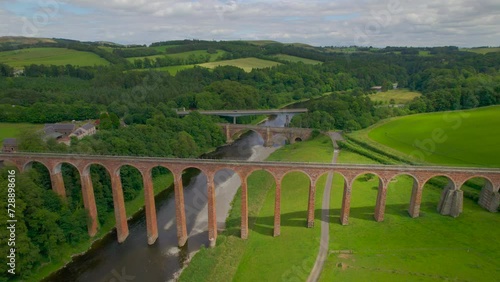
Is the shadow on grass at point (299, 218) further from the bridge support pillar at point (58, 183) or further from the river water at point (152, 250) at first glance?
the bridge support pillar at point (58, 183)

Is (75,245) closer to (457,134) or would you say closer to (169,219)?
(169,219)

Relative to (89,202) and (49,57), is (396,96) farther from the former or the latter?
(49,57)

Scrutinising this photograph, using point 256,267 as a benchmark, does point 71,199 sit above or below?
above

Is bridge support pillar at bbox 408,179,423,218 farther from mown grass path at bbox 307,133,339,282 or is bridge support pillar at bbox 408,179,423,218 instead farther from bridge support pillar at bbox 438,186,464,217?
mown grass path at bbox 307,133,339,282

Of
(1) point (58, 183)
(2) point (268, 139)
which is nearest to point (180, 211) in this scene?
(1) point (58, 183)

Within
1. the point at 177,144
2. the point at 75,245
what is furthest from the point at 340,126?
the point at 75,245

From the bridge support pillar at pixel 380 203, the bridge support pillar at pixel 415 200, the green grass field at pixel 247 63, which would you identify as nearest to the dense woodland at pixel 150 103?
the green grass field at pixel 247 63
